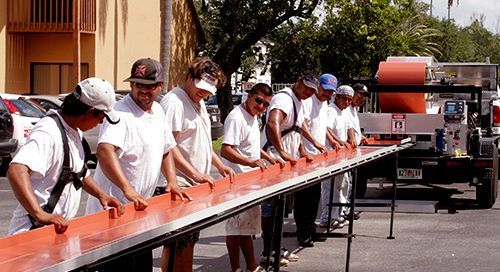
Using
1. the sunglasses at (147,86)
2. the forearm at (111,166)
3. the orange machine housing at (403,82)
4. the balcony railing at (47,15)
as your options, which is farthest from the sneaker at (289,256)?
the balcony railing at (47,15)

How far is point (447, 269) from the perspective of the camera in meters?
11.2

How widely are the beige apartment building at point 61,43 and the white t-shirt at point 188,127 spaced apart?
26.1m

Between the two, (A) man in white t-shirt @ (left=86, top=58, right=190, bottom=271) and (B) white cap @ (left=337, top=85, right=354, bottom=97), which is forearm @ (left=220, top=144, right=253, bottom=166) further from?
(B) white cap @ (left=337, top=85, right=354, bottom=97)

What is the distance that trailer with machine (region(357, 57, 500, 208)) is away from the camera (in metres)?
16.2

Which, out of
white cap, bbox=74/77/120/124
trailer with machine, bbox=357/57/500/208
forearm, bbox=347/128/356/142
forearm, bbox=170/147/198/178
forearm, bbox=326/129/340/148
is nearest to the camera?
white cap, bbox=74/77/120/124

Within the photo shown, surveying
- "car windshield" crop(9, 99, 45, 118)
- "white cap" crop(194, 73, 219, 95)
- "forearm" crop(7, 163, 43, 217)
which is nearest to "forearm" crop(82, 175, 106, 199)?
"forearm" crop(7, 163, 43, 217)

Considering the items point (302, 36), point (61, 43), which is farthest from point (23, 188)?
point (302, 36)

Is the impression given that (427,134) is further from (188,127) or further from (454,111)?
(188,127)

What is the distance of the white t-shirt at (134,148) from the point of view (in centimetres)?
757

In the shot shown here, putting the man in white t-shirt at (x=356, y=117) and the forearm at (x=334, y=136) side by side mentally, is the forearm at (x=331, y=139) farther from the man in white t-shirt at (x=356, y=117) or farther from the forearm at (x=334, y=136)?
the man in white t-shirt at (x=356, y=117)

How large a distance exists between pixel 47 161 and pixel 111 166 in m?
1.08

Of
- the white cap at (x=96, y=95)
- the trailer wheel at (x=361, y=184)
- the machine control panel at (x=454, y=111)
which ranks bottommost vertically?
the trailer wheel at (x=361, y=184)

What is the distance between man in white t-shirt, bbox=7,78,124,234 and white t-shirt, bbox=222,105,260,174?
134 inches

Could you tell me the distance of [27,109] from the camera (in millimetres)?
22469
